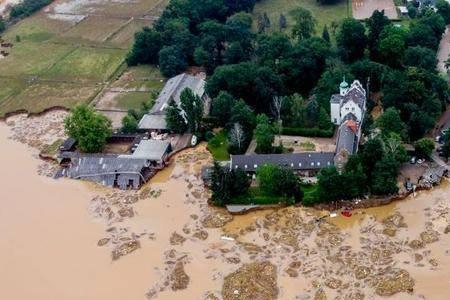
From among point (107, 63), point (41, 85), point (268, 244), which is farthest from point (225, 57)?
point (268, 244)

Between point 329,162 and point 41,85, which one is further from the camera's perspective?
point 41,85

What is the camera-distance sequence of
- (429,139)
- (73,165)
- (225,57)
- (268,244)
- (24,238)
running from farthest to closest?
(225,57) → (73,165) → (429,139) → (24,238) → (268,244)

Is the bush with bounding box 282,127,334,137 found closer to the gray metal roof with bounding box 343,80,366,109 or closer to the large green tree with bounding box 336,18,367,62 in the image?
the gray metal roof with bounding box 343,80,366,109

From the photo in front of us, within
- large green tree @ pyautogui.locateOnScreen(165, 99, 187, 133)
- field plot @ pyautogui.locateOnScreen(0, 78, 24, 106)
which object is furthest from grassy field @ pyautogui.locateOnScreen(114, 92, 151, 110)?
field plot @ pyautogui.locateOnScreen(0, 78, 24, 106)

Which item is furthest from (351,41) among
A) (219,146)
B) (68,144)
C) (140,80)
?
(68,144)

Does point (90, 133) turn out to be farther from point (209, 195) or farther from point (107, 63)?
point (107, 63)

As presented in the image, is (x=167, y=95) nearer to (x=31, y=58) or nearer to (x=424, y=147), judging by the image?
(x=31, y=58)
